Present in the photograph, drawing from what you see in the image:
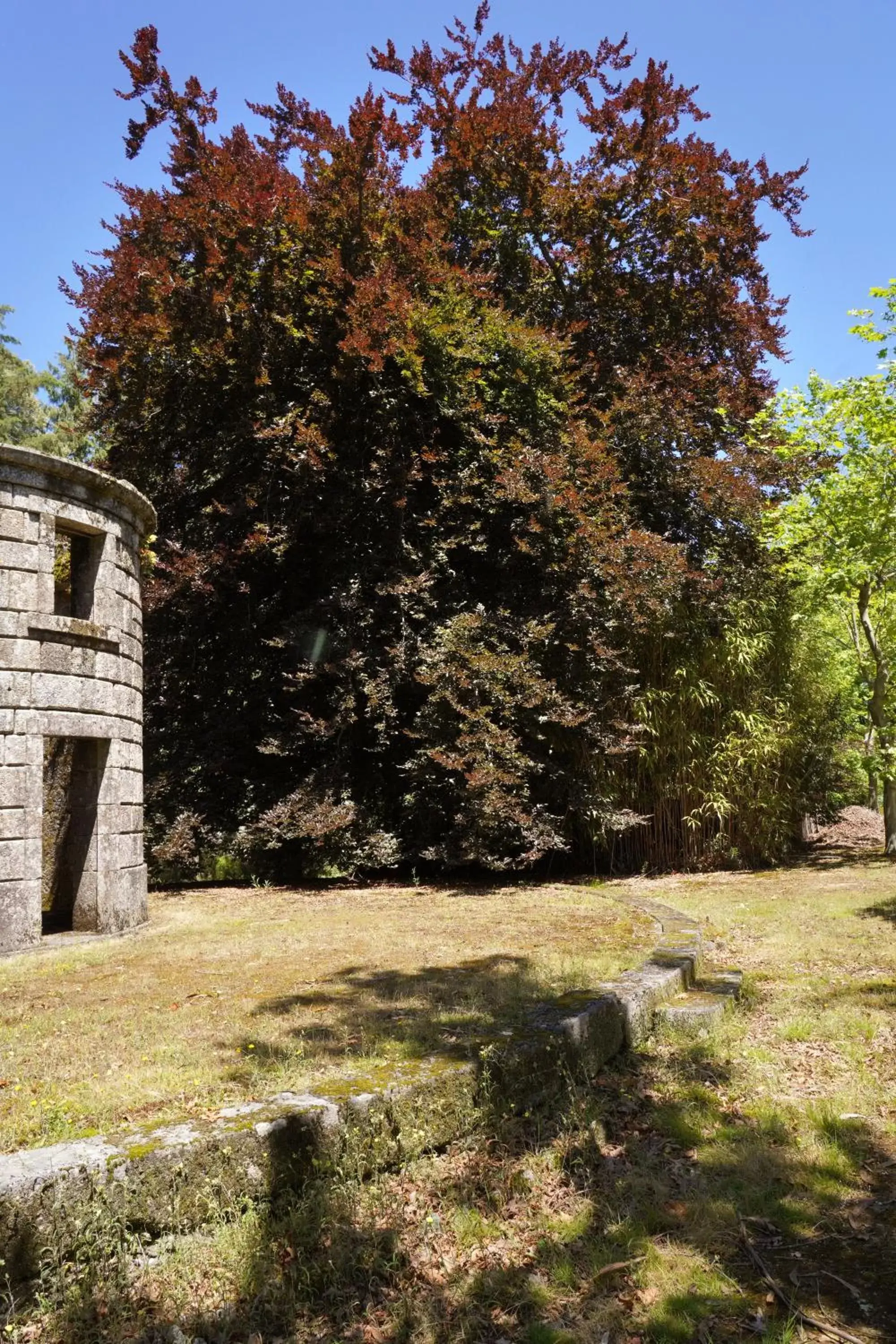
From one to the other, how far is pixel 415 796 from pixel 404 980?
6.31 metres

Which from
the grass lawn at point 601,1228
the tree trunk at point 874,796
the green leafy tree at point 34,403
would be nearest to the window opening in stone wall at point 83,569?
the grass lawn at point 601,1228

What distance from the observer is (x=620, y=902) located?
28.1 ft

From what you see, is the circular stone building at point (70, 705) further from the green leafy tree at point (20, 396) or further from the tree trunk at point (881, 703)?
the green leafy tree at point (20, 396)

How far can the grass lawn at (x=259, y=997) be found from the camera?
346 centimetres

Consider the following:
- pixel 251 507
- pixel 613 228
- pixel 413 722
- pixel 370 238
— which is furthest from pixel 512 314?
pixel 413 722

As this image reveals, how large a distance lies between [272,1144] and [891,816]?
11.1m

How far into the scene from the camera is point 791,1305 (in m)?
2.60

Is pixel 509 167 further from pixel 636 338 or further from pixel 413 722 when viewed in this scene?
pixel 413 722

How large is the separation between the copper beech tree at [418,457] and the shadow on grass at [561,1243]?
6.38 meters

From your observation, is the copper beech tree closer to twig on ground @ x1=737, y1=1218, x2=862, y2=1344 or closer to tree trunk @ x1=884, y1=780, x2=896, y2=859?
tree trunk @ x1=884, y1=780, x2=896, y2=859

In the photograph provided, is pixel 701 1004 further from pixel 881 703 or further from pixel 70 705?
pixel 881 703

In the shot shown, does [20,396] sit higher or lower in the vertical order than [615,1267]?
higher

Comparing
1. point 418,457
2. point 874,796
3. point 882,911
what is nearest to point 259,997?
point 882,911

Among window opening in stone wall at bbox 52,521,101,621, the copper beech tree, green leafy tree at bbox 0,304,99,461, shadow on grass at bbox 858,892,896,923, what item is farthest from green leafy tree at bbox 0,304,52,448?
shadow on grass at bbox 858,892,896,923
